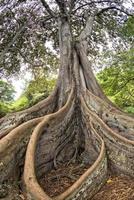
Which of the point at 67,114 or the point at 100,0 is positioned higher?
the point at 100,0

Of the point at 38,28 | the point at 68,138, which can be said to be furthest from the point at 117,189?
the point at 38,28

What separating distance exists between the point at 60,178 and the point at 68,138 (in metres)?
1.13

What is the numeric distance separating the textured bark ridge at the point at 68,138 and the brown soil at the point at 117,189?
0.10 meters

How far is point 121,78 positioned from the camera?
10.1m

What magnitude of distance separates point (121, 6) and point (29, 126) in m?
7.39

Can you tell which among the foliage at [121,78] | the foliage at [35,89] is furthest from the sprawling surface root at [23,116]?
the foliage at [35,89]

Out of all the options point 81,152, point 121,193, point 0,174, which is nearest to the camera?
point 0,174

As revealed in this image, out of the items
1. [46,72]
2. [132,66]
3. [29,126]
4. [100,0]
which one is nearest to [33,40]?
[46,72]

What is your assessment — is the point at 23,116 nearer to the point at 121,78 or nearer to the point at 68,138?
the point at 68,138

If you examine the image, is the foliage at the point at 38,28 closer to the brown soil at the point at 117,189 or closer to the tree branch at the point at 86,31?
the tree branch at the point at 86,31

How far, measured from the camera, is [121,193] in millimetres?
4645

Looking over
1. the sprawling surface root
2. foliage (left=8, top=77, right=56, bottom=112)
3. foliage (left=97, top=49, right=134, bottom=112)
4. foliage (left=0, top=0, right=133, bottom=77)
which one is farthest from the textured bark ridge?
foliage (left=8, top=77, right=56, bottom=112)

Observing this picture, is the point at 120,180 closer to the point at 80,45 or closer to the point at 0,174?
the point at 0,174

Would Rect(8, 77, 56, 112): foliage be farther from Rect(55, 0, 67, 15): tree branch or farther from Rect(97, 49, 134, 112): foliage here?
Rect(55, 0, 67, 15): tree branch
